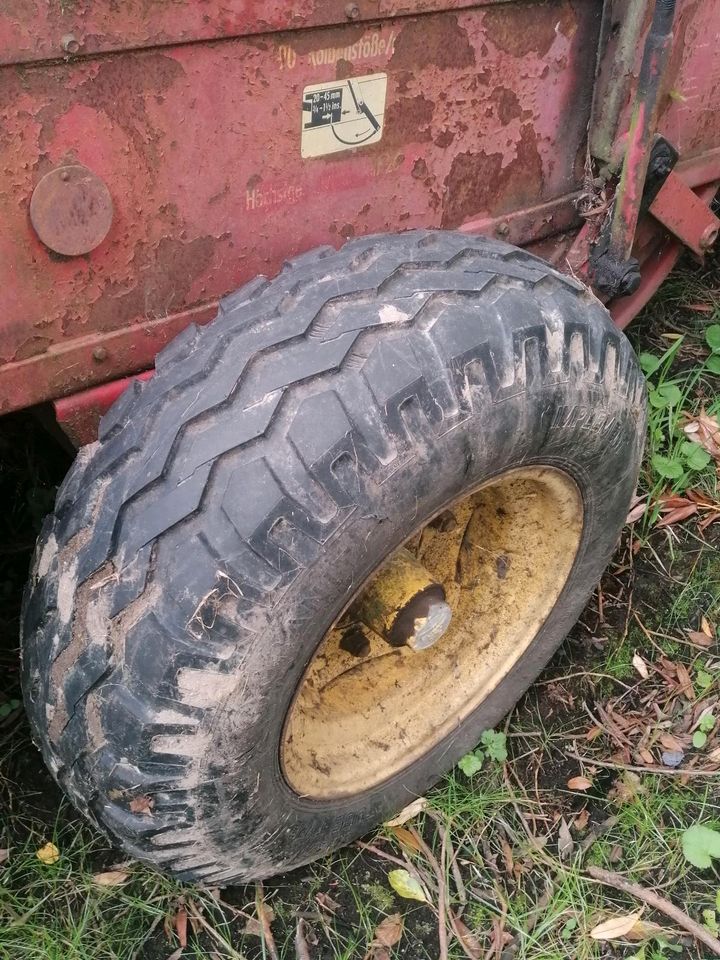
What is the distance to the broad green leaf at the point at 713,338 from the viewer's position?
2.86 metres

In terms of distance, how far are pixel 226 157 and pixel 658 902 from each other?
1668 millimetres

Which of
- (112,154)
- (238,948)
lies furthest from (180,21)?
(238,948)

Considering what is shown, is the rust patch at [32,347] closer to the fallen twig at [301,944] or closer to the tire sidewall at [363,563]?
the tire sidewall at [363,563]

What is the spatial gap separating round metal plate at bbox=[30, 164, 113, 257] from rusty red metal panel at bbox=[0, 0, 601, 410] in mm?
16

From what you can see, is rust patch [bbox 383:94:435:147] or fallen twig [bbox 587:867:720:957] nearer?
rust patch [bbox 383:94:435:147]

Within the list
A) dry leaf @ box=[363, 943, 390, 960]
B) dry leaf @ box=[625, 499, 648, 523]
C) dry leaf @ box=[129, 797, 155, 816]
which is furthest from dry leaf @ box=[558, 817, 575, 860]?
dry leaf @ box=[129, 797, 155, 816]

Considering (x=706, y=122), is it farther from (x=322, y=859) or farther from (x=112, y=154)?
(x=322, y=859)

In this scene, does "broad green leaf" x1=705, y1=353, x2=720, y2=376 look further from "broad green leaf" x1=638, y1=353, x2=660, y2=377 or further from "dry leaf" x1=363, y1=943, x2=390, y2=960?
"dry leaf" x1=363, y1=943, x2=390, y2=960

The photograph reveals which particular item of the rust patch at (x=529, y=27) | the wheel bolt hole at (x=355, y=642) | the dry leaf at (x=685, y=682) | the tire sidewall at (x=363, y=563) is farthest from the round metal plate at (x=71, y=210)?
the dry leaf at (x=685, y=682)

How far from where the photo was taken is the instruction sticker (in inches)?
61.2

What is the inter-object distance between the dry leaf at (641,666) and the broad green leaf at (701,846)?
426 mm

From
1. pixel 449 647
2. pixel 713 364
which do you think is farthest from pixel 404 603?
pixel 713 364

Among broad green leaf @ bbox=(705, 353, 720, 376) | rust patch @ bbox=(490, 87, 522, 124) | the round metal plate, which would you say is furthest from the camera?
broad green leaf @ bbox=(705, 353, 720, 376)

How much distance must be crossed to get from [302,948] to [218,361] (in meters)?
1.19
